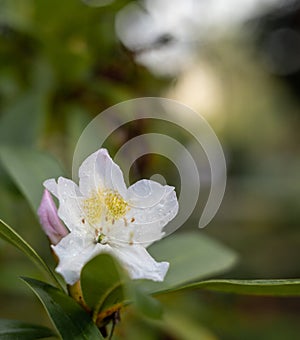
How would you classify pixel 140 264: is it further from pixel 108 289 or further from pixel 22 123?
pixel 22 123

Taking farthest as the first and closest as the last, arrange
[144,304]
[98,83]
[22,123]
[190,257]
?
[98,83], [22,123], [190,257], [144,304]

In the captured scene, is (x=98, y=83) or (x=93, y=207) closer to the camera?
(x=93, y=207)

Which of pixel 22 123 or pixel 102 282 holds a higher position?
pixel 22 123

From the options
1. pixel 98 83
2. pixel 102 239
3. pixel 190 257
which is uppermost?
pixel 98 83

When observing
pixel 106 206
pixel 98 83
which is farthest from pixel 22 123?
pixel 106 206

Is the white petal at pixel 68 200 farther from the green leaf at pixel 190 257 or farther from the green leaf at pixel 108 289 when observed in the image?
the green leaf at pixel 190 257

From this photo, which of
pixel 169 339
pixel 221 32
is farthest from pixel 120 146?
pixel 221 32
